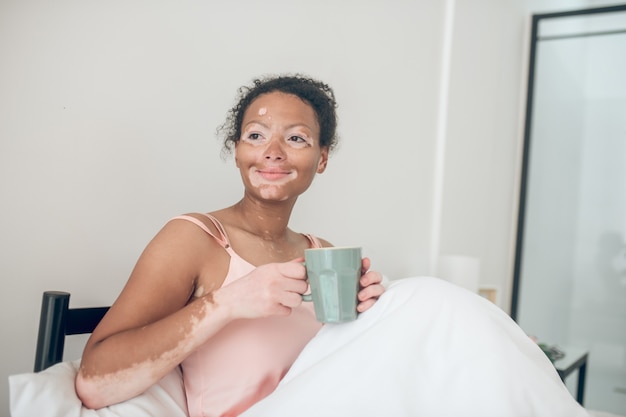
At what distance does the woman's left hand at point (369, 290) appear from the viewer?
2.86ft

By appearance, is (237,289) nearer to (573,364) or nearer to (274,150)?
(274,150)

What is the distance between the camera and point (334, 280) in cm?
80

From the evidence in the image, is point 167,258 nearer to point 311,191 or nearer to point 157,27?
point 157,27

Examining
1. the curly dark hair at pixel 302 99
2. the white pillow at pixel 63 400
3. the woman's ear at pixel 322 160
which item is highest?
the curly dark hair at pixel 302 99

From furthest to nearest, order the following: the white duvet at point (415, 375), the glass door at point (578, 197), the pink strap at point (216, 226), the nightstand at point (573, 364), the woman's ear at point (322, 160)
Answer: the glass door at point (578, 197) < the nightstand at point (573, 364) < the woman's ear at point (322, 160) < the pink strap at point (216, 226) < the white duvet at point (415, 375)

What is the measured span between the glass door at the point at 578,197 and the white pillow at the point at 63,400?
2182 millimetres

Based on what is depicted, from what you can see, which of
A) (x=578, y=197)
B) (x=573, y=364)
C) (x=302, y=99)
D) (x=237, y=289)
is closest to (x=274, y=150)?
(x=302, y=99)

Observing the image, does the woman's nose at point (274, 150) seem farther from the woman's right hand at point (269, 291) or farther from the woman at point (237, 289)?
the woman's right hand at point (269, 291)

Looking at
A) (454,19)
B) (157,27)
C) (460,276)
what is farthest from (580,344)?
(157,27)

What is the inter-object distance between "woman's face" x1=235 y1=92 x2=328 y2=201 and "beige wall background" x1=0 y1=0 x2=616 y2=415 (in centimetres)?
28

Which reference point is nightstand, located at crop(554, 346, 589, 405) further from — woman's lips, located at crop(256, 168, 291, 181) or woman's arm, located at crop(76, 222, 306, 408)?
woman's arm, located at crop(76, 222, 306, 408)

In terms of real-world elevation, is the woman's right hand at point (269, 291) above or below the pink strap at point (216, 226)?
below

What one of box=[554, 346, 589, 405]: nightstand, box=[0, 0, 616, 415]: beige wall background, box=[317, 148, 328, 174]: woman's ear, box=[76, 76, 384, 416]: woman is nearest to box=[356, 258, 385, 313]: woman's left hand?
box=[76, 76, 384, 416]: woman

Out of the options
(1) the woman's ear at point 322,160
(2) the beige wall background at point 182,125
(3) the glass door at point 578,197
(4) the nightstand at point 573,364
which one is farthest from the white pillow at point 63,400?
(3) the glass door at point 578,197
